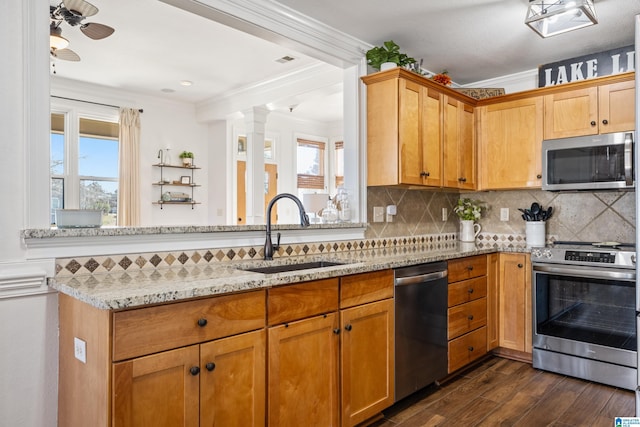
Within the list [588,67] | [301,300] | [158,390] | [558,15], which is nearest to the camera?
[158,390]

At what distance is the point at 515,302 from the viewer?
351cm

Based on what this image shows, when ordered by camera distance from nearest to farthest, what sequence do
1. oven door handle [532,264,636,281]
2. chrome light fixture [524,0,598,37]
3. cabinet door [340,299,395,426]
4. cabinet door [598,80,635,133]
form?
cabinet door [340,299,395,426] < chrome light fixture [524,0,598,37] < oven door handle [532,264,636,281] < cabinet door [598,80,635,133]

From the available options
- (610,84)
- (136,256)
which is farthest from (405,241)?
(136,256)

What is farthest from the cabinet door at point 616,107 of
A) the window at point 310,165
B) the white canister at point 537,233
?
the window at point 310,165

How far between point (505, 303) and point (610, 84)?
6.19ft

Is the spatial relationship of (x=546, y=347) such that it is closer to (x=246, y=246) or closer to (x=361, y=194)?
(x=361, y=194)

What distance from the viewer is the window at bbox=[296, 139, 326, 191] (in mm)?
7223

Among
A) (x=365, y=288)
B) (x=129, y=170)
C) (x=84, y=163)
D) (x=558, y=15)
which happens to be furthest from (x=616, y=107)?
(x=84, y=163)

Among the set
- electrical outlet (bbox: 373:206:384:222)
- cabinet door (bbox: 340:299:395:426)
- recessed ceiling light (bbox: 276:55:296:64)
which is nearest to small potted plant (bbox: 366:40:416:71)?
electrical outlet (bbox: 373:206:384:222)

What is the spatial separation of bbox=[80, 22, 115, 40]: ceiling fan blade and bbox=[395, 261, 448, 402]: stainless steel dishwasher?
2.70m

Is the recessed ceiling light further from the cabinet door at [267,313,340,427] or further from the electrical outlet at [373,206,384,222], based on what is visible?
the cabinet door at [267,313,340,427]

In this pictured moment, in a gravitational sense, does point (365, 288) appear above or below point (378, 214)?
below

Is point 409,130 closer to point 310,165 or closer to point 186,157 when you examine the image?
point 186,157

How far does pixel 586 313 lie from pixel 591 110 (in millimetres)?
1559
